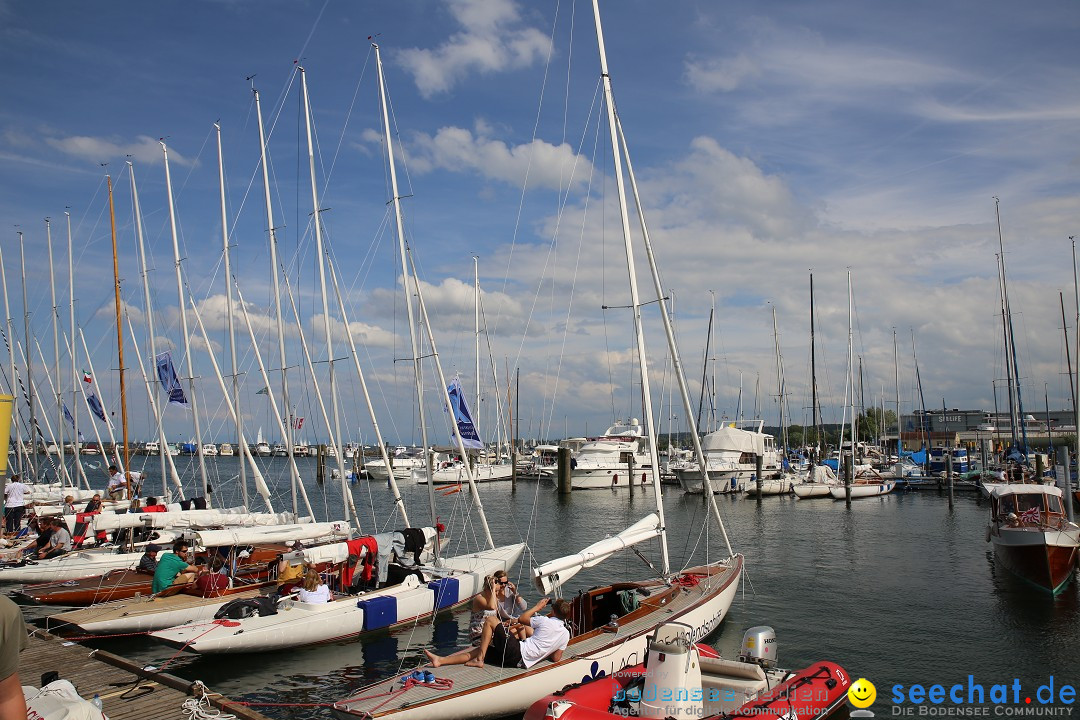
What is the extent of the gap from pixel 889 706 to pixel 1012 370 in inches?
1862

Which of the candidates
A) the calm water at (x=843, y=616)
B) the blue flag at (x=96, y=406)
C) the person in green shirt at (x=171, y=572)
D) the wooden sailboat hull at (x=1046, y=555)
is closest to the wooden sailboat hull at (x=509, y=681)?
the calm water at (x=843, y=616)

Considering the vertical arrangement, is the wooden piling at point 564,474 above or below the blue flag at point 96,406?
below

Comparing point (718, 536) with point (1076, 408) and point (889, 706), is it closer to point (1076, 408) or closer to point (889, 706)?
point (1076, 408)

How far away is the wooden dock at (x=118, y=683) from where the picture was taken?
10.2 m

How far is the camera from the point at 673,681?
10281 millimetres

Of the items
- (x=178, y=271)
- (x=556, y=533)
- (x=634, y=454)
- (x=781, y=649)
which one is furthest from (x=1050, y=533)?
(x=634, y=454)

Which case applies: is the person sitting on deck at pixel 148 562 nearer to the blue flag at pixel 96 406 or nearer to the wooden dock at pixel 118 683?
the wooden dock at pixel 118 683

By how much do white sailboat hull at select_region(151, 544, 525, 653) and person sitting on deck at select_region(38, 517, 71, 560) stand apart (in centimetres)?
1044

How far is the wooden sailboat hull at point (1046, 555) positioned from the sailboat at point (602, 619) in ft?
33.7

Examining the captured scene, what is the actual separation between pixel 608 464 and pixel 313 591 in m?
52.1

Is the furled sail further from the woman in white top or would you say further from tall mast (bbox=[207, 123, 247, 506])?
tall mast (bbox=[207, 123, 247, 506])

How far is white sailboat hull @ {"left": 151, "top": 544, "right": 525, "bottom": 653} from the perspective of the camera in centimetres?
1559

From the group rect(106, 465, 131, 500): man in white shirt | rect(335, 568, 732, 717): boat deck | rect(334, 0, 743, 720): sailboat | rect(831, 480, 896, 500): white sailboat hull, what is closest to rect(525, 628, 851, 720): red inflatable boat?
rect(334, 0, 743, 720): sailboat

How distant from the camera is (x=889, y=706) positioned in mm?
14469
